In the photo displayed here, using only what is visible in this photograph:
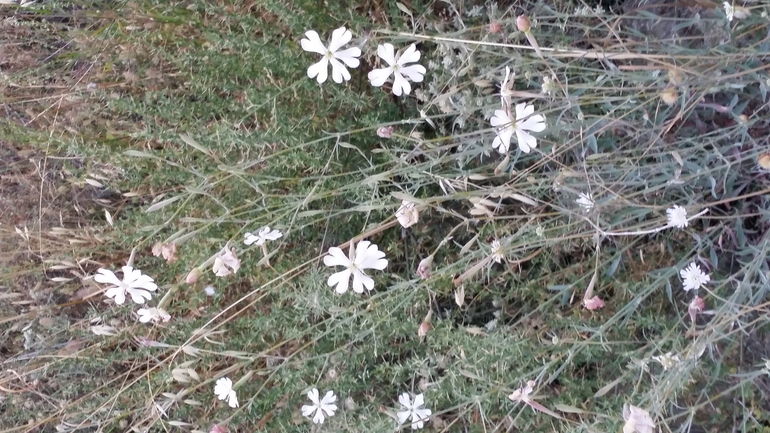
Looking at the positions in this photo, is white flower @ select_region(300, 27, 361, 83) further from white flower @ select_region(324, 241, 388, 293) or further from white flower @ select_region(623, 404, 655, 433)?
white flower @ select_region(623, 404, 655, 433)

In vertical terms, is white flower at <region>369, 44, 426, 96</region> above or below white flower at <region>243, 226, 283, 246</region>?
above

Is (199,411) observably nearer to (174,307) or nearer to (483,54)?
(174,307)

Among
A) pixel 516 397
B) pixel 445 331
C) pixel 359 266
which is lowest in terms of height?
pixel 445 331

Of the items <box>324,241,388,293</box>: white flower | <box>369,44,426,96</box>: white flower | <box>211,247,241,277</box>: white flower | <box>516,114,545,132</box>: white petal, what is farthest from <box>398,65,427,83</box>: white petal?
<box>211,247,241,277</box>: white flower

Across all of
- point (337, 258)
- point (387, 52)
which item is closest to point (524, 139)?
point (387, 52)

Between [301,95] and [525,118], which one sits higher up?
[525,118]

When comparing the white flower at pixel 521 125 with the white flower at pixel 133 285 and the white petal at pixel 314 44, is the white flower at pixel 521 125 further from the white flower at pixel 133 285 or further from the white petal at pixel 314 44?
the white flower at pixel 133 285

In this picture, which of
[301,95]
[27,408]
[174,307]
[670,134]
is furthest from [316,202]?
[27,408]
